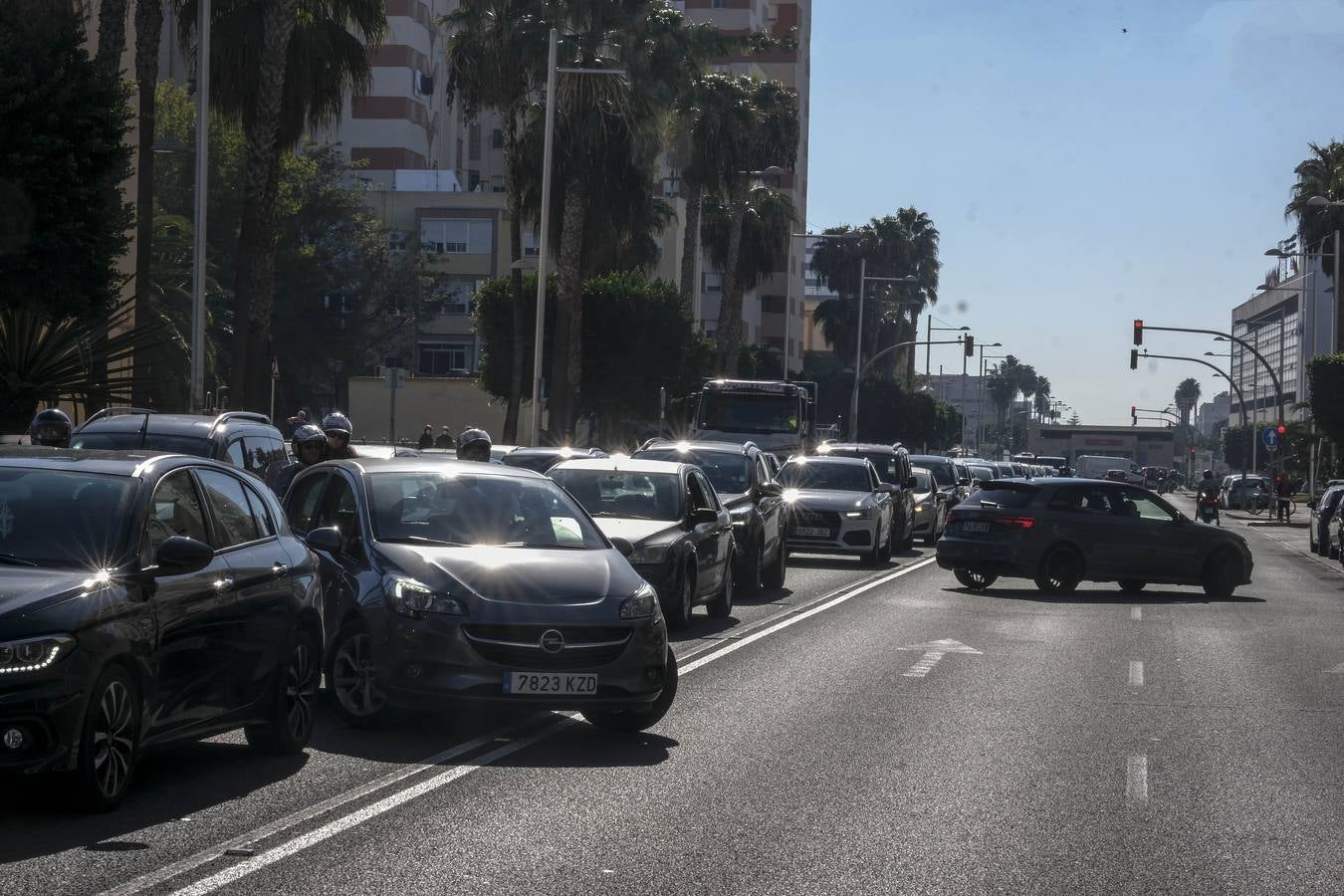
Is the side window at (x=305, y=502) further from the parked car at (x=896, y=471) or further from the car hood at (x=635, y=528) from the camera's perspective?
the parked car at (x=896, y=471)

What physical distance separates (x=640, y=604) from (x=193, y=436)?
305 inches

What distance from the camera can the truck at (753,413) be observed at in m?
43.7

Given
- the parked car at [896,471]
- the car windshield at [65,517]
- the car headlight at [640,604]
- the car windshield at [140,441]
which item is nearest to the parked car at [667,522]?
the car windshield at [140,441]

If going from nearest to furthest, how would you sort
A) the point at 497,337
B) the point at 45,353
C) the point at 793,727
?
the point at 793,727 < the point at 45,353 < the point at 497,337

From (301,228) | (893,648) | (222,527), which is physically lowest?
(893,648)

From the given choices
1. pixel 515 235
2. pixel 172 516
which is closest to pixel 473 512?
pixel 172 516

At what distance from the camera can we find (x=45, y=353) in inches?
772

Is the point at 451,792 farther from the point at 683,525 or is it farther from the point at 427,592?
the point at 683,525

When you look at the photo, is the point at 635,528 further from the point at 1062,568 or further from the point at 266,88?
the point at 266,88

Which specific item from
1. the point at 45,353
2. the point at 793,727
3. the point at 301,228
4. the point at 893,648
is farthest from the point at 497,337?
the point at 793,727

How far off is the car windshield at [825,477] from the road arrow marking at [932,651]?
12.3 m

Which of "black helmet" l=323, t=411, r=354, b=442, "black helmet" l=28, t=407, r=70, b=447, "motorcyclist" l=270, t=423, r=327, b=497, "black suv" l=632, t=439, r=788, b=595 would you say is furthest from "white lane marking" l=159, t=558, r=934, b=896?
"black suv" l=632, t=439, r=788, b=595

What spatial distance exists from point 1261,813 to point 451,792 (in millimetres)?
3653

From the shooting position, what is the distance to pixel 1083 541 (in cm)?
2414
